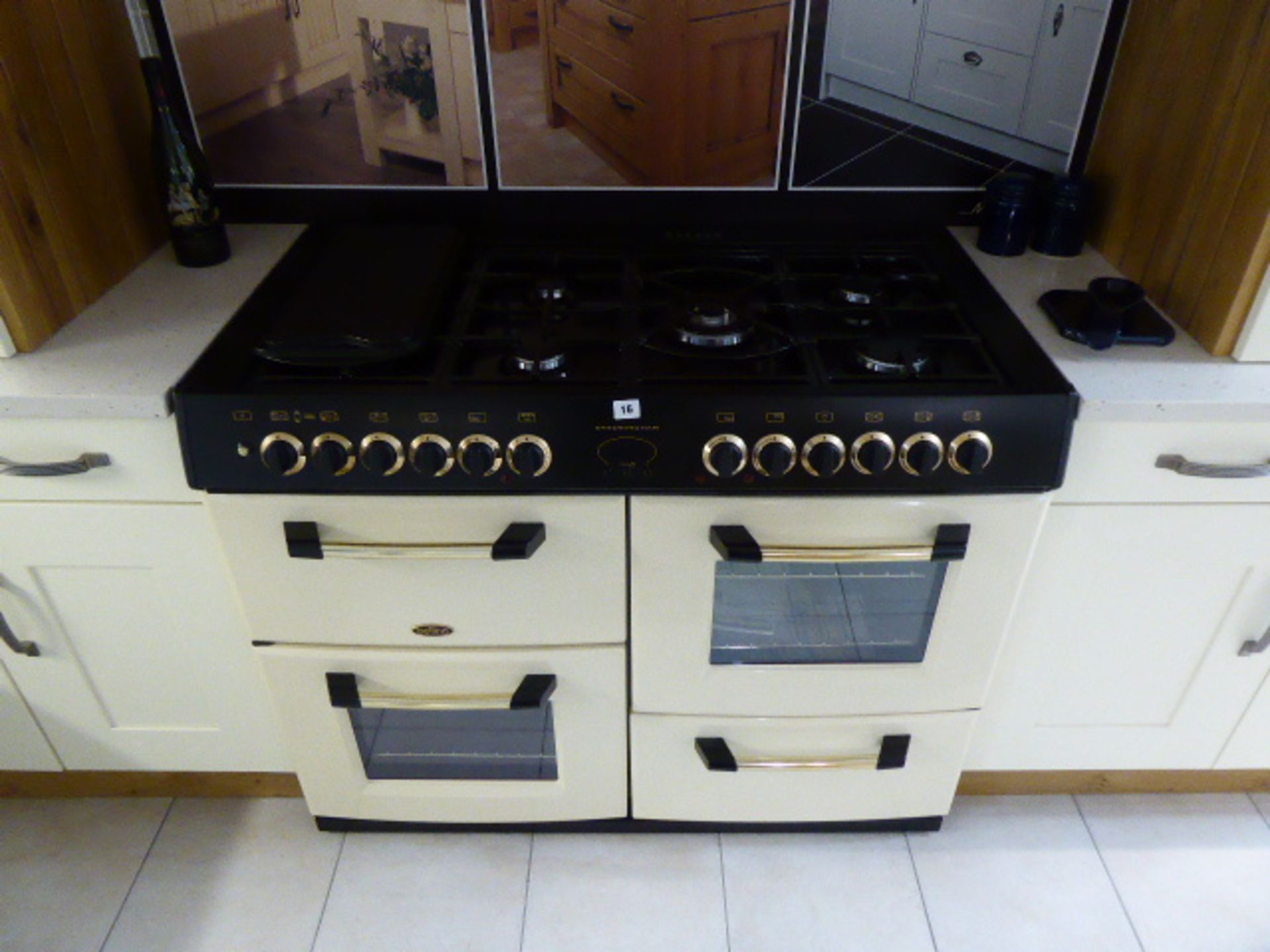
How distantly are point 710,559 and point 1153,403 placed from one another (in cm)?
62

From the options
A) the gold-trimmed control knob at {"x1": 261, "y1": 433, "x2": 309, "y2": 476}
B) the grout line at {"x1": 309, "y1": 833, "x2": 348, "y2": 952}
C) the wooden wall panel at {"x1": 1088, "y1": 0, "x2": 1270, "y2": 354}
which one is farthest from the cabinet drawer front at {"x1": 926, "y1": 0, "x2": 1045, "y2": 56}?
the grout line at {"x1": 309, "y1": 833, "x2": 348, "y2": 952}

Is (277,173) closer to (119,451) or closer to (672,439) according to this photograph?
(119,451)

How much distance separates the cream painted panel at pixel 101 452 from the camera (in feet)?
4.15

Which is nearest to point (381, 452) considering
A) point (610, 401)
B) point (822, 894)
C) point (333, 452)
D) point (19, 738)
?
point (333, 452)

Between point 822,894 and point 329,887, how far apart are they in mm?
864

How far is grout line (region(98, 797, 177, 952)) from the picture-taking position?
62.1 inches

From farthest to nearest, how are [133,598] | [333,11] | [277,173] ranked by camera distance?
[277,173]
[333,11]
[133,598]

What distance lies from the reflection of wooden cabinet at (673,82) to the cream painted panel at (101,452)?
2.82 feet

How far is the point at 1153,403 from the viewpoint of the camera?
123 cm

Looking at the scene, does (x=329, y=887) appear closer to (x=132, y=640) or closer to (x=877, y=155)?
(x=132, y=640)

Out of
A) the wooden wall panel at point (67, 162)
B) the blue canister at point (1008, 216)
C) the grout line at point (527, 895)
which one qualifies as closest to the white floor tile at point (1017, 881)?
the grout line at point (527, 895)

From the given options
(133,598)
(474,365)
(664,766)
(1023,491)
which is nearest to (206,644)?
(133,598)

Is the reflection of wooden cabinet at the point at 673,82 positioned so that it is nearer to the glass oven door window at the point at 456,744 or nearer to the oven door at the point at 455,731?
the oven door at the point at 455,731

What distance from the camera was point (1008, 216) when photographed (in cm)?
157
